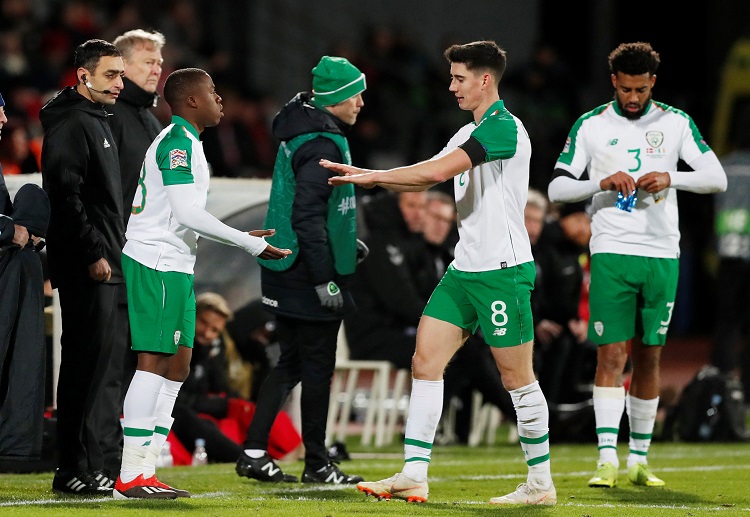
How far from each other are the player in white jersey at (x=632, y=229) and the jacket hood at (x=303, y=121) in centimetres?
125

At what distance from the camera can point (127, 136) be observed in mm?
7883

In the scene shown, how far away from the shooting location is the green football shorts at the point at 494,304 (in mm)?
6906

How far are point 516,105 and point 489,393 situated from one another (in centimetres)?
1009

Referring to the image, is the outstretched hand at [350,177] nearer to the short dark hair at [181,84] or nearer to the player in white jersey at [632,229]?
the short dark hair at [181,84]

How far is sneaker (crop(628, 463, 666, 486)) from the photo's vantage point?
809cm

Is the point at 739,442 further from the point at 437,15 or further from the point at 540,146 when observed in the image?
the point at 437,15

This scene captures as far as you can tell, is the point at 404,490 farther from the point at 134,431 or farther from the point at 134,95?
the point at 134,95

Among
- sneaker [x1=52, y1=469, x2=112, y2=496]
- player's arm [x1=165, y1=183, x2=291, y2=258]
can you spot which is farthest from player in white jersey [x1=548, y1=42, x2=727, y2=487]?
sneaker [x1=52, y1=469, x2=112, y2=496]

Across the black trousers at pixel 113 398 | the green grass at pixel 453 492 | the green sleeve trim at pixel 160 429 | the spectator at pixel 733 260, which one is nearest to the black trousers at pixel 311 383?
the green grass at pixel 453 492

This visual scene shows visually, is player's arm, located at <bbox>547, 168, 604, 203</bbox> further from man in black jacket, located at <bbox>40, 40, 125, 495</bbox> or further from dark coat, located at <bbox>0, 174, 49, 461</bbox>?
dark coat, located at <bbox>0, 174, 49, 461</bbox>

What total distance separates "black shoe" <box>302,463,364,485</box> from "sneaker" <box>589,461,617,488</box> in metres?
1.24

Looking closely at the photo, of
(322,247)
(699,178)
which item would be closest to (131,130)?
(322,247)

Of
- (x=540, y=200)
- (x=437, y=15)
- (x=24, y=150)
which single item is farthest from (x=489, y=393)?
(x=437, y=15)

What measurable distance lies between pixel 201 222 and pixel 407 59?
45.0ft
